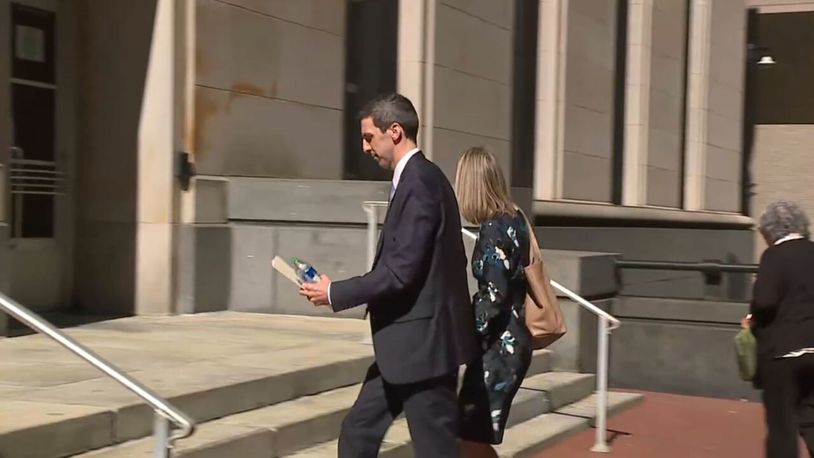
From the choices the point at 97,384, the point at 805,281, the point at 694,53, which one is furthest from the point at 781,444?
the point at 694,53

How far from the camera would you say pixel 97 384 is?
19.3ft

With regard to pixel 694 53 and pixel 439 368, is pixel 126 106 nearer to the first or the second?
pixel 439 368

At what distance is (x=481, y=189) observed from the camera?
493 centimetres

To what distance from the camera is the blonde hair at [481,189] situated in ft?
16.1

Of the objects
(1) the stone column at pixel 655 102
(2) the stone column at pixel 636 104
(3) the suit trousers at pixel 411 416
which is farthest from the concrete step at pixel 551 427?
(1) the stone column at pixel 655 102

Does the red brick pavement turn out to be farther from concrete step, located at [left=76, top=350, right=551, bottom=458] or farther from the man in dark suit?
the man in dark suit

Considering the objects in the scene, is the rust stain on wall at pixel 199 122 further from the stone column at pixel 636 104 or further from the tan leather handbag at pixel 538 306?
the stone column at pixel 636 104

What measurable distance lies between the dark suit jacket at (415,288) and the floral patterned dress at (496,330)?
642 millimetres

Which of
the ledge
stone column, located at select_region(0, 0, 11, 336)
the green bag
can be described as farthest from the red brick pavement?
the ledge

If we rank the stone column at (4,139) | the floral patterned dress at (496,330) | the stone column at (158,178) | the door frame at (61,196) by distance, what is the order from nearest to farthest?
the floral patterned dress at (496,330) → the stone column at (4,139) → the door frame at (61,196) → the stone column at (158,178)

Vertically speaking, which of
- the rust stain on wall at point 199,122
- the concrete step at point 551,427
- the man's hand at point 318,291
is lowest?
the concrete step at point 551,427

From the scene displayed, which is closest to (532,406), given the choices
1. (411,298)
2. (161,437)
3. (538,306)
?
(538,306)

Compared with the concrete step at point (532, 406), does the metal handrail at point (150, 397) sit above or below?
above

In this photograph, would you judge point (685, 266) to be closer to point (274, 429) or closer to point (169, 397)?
point (274, 429)
